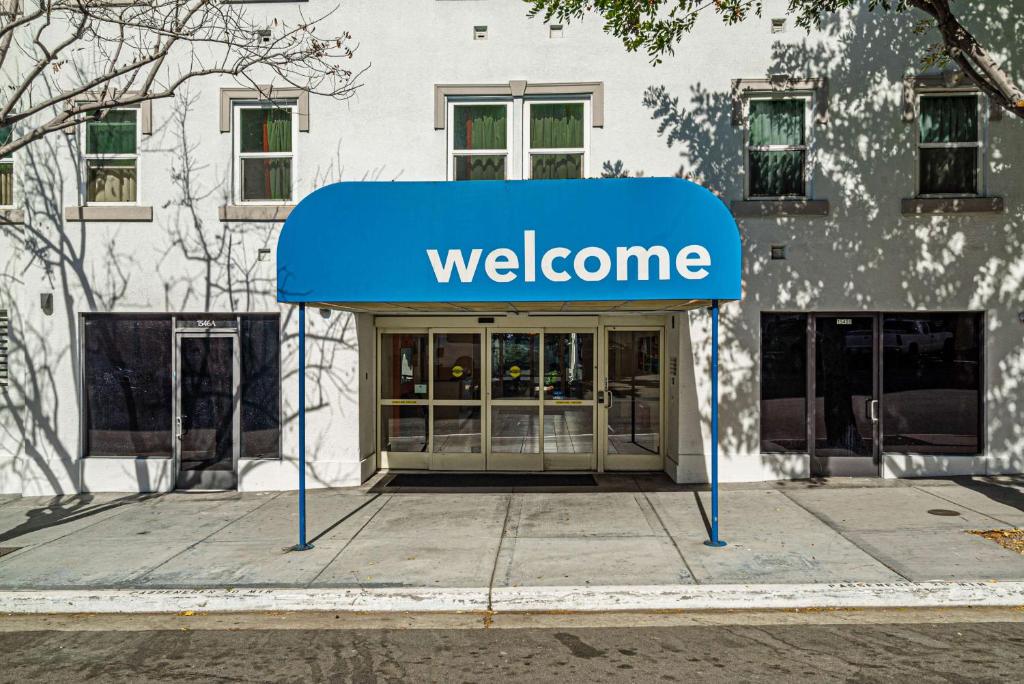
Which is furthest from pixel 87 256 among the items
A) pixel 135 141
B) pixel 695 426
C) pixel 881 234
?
pixel 881 234

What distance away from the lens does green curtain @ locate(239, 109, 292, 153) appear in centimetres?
1075

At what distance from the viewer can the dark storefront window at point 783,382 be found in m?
10.6

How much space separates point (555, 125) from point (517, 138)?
60cm

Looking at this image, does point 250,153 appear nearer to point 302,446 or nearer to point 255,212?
point 255,212

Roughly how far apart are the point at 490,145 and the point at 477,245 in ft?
12.0

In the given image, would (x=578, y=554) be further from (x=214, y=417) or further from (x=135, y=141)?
(x=135, y=141)

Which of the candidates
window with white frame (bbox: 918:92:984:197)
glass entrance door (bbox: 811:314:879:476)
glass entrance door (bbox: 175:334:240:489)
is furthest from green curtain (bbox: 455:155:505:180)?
window with white frame (bbox: 918:92:984:197)

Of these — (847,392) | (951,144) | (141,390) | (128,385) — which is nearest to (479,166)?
(141,390)

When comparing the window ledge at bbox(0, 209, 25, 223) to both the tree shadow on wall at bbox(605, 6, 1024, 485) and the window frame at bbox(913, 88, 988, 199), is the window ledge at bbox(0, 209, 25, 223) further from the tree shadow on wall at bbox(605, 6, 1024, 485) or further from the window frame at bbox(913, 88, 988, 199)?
the window frame at bbox(913, 88, 988, 199)

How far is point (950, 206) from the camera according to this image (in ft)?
33.7

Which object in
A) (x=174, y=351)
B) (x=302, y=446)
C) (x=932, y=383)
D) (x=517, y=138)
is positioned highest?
(x=517, y=138)

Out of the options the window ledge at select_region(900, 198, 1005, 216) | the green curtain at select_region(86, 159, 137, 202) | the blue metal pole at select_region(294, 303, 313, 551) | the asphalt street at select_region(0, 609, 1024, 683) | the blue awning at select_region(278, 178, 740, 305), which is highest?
the green curtain at select_region(86, 159, 137, 202)

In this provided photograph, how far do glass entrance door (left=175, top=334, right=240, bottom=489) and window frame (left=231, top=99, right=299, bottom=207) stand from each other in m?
2.15

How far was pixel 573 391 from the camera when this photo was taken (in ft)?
37.6
